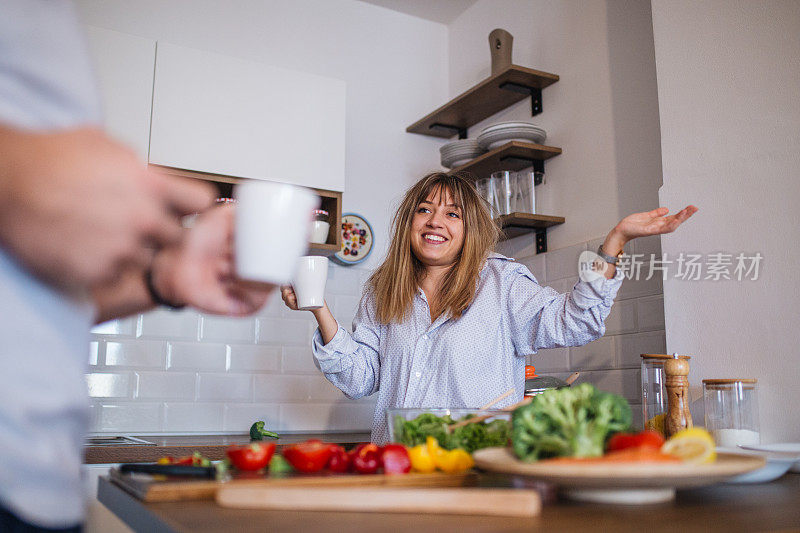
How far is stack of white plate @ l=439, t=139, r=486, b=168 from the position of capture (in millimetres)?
3019

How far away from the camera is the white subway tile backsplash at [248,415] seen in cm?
283

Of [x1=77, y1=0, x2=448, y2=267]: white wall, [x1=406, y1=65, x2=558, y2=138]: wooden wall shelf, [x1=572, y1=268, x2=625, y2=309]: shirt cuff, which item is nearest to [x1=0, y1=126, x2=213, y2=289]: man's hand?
[x1=572, y1=268, x2=625, y2=309]: shirt cuff

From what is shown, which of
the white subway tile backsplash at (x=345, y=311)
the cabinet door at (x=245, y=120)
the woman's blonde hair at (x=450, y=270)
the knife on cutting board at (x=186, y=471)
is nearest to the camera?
the knife on cutting board at (x=186, y=471)

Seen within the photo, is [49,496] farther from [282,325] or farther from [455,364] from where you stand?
[282,325]

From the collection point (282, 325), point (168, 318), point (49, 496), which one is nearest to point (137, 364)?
point (168, 318)

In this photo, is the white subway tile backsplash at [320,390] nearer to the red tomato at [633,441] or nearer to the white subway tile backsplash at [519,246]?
the white subway tile backsplash at [519,246]

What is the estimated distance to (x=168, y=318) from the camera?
2.79 meters

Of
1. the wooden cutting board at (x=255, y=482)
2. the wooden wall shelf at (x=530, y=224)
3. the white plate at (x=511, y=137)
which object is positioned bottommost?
the wooden cutting board at (x=255, y=482)

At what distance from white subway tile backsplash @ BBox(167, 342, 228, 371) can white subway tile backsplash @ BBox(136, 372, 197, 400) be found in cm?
4

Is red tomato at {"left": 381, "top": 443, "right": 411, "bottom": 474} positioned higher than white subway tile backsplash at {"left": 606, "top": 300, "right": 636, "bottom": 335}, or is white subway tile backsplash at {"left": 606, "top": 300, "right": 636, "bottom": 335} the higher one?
white subway tile backsplash at {"left": 606, "top": 300, "right": 636, "bottom": 335}

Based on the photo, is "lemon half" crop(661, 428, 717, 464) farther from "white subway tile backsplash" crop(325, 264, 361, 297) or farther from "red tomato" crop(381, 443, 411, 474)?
"white subway tile backsplash" crop(325, 264, 361, 297)

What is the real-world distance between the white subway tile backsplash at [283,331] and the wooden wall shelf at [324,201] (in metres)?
0.36

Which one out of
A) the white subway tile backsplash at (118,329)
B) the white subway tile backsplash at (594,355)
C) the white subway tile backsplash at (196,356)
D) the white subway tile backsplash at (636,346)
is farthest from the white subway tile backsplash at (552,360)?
the white subway tile backsplash at (118,329)

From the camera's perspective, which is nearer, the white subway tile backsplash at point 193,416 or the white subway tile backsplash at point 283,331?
the white subway tile backsplash at point 193,416
